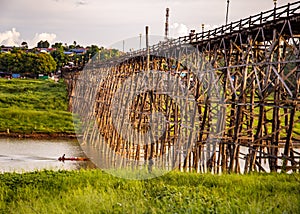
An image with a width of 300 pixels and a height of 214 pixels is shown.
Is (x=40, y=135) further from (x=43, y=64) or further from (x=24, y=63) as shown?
(x=24, y=63)

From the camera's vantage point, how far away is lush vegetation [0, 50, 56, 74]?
74.1 metres

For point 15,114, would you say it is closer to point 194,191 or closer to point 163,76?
point 163,76

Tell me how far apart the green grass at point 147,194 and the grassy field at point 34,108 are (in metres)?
27.1

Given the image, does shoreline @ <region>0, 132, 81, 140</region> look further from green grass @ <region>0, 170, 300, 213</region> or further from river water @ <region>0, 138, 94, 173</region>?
green grass @ <region>0, 170, 300, 213</region>

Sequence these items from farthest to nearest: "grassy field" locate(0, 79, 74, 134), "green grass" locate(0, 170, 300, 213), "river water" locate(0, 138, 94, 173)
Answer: "grassy field" locate(0, 79, 74, 134)
"river water" locate(0, 138, 94, 173)
"green grass" locate(0, 170, 300, 213)

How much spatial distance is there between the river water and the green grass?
11.5 m

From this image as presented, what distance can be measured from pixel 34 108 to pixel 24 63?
31006 mm

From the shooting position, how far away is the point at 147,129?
2525cm

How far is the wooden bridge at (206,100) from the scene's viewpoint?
12789 millimetres

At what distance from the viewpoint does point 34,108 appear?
46531 mm

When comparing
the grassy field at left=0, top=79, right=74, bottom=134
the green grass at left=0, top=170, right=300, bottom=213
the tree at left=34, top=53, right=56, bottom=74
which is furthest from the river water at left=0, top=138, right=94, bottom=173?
the tree at left=34, top=53, right=56, bottom=74

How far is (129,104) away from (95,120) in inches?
324

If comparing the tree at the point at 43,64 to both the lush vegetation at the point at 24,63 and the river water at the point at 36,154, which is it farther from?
the river water at the point at 36,154

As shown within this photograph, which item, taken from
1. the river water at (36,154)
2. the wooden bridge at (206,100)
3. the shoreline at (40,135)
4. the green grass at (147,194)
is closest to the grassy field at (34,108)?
the shoreline at (40,135)
